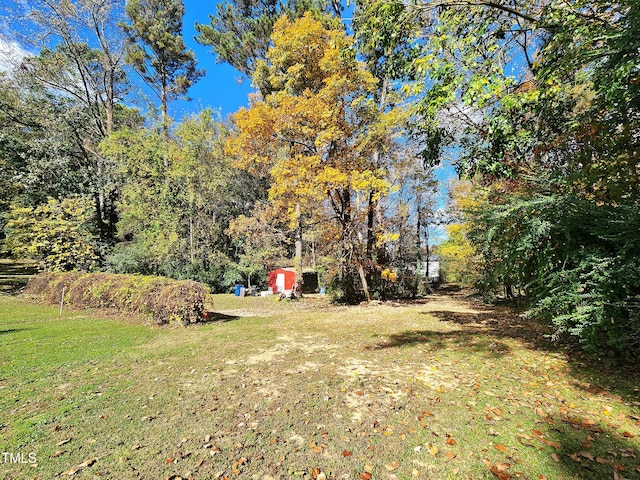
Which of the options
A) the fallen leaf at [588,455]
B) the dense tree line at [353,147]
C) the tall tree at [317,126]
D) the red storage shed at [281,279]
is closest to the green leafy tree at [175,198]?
the dense tree line at [353,147]

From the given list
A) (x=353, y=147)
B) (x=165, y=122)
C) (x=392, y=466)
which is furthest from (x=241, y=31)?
(x=392, y=466)

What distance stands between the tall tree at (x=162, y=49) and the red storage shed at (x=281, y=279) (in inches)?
491

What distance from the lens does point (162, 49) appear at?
22.4 meters

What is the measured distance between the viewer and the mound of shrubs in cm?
884

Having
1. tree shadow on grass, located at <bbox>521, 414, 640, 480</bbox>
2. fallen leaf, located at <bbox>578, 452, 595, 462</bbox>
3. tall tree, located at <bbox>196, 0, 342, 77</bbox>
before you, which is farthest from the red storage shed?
fallen leaf, located at <bbox>578, 452, 595, 462</bbox>

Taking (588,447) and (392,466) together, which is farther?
(588,447)

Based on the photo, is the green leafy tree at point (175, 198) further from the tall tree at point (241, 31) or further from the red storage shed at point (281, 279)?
the tall tree at point (241, 31)

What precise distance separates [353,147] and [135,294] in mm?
9136

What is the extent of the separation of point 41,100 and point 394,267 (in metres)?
23.4

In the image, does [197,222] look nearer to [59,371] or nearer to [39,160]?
[39,160]

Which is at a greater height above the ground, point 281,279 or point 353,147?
point 353,147

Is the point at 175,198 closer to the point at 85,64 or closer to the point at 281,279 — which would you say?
the point at 281,279

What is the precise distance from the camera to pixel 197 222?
19.9m

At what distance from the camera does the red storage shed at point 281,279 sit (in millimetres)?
20859
